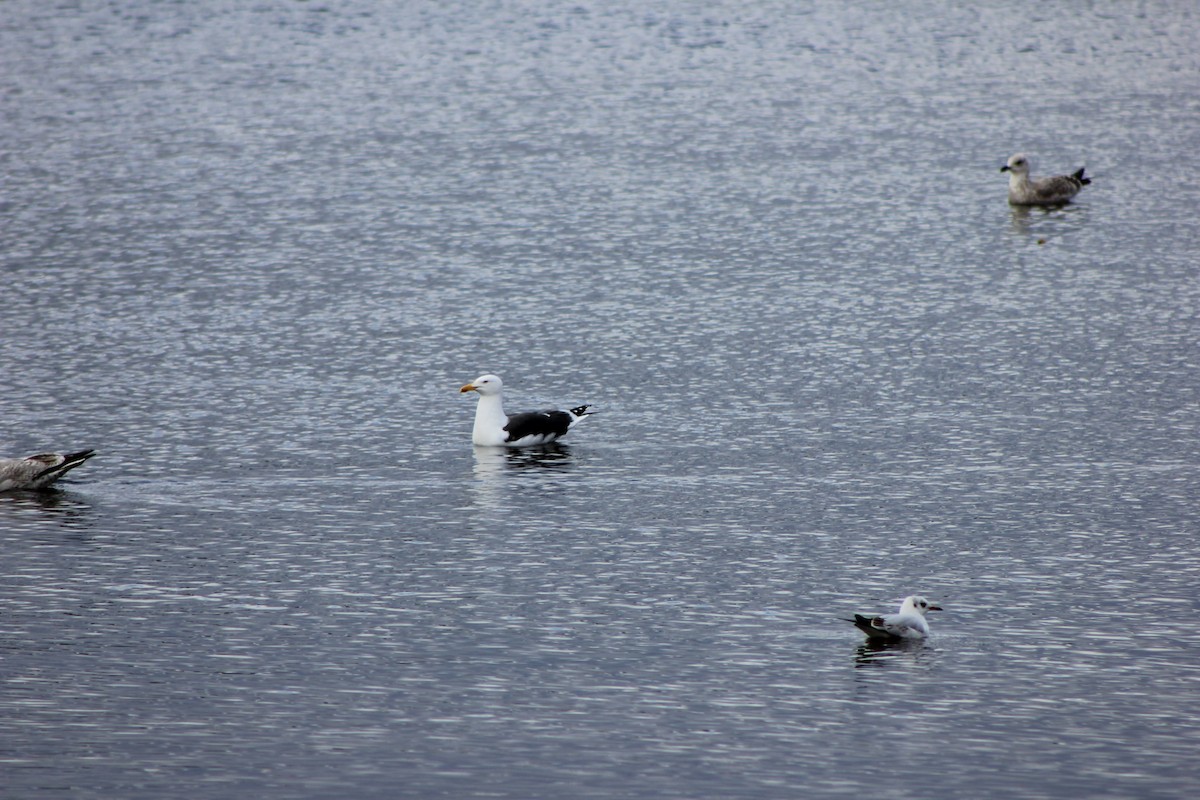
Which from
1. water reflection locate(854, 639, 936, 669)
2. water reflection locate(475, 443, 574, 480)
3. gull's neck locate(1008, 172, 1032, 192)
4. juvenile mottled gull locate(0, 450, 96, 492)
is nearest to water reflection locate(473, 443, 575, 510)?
water reflection locate(475, 443, 574, 480)

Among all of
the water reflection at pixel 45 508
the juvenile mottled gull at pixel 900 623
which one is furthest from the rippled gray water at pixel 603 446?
the juvenile mottled gull at pixel 900 623

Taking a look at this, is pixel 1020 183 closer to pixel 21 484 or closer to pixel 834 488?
pixel 834 488

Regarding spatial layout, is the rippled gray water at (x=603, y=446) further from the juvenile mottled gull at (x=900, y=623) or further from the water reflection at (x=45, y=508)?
the juvenile mottled gull at (x=900, y=623)

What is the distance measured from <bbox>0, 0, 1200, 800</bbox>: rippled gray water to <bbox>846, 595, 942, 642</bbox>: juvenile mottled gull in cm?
29

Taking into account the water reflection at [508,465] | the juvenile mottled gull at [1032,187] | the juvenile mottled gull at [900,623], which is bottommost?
the juvenile mottled gull at [900,623]

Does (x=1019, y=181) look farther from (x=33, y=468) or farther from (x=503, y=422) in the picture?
(x=33, y=468)

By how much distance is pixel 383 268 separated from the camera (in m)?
36.1

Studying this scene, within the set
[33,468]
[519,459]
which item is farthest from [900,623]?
[33,468]

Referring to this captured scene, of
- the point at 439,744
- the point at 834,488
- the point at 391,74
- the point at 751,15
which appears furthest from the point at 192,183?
Answer: the point at 751,15

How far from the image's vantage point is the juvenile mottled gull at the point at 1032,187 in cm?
4166

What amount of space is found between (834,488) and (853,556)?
2.71 m

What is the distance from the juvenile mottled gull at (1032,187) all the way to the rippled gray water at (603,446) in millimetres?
747

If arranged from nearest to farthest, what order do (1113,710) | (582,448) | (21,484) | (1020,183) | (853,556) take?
(1113,710), (853,556), (21,484), (582,448), (1020,183)

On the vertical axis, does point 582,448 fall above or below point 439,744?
above
